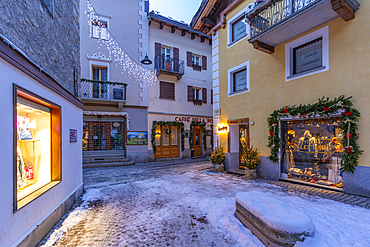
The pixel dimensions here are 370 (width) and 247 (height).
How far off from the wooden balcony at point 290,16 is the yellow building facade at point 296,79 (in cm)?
2

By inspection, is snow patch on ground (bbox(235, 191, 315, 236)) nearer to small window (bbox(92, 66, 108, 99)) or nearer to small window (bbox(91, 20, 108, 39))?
small window (bbox(92, 66, 108, 99))

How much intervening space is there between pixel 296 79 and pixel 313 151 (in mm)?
2424

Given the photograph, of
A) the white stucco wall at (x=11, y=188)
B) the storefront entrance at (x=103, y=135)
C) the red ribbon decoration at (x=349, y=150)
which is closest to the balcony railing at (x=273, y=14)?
the red ribbon decoration at (x=349, y=150)

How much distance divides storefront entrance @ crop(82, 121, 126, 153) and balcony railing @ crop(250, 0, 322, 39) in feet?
30.9

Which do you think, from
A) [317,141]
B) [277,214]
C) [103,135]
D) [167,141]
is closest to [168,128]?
[167,141]

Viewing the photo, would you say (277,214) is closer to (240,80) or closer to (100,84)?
(240,80)

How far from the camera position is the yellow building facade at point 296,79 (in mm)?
5047

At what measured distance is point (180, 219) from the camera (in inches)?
154

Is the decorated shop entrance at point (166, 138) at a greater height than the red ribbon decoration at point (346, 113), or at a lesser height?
lesser

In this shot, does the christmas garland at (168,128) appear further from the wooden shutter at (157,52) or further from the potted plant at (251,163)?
the potted plant at (251,163)

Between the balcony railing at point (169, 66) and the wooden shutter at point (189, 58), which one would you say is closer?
the balcony railing at point (169, 66)

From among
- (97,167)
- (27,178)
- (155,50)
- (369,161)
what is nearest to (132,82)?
(155,50)

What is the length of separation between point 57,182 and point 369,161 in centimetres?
738

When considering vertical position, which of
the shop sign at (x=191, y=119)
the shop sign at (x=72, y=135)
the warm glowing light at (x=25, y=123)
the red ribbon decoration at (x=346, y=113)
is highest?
the shop sign at (x=191, y=119)
